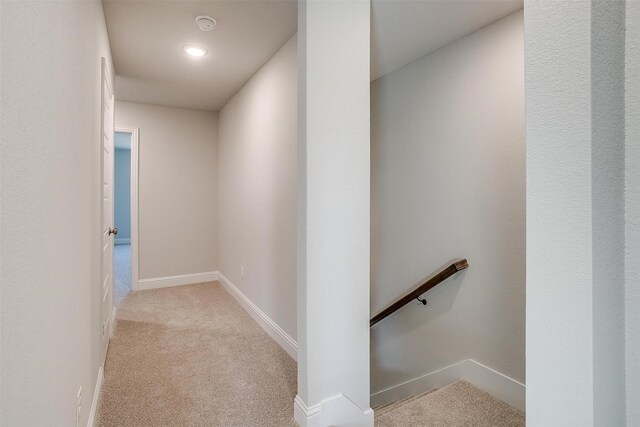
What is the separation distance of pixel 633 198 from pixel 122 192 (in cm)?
965

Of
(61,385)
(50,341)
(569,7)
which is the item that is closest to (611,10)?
(569,7)

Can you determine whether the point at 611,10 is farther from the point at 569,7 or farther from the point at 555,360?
the point at 555,360

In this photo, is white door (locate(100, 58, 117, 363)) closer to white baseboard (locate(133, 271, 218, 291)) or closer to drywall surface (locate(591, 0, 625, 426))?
white baseboard (locate(133, 271, 218, 291))

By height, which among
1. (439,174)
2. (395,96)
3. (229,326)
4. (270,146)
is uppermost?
(395,96)

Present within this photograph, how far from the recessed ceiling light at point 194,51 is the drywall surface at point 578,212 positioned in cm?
252

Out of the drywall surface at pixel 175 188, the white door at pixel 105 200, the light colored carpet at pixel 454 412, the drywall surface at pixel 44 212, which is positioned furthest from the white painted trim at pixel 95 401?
the drywall surface at pixel 175 188

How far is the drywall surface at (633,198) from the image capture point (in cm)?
73

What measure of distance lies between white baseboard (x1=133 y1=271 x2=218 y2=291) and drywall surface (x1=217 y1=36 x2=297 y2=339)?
591mm

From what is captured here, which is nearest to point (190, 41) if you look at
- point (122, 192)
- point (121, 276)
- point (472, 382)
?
point (472, 382)

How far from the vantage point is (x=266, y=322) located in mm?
2957

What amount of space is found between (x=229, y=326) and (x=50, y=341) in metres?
2.22

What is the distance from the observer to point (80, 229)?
4.52ft

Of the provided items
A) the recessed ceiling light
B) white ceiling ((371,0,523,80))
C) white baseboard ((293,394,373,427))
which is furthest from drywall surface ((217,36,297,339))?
white baseboard ((293,394,373,427))

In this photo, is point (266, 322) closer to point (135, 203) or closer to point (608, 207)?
point (135, 203)
